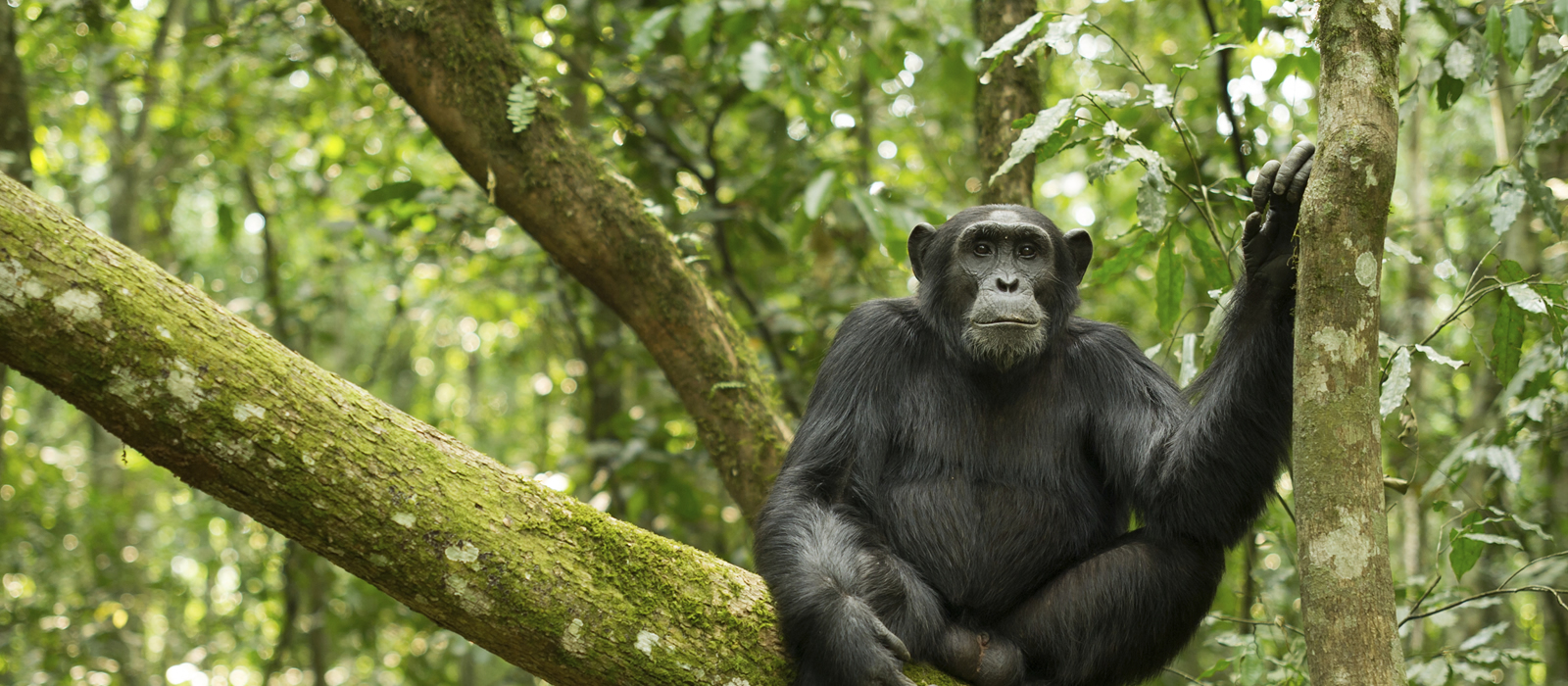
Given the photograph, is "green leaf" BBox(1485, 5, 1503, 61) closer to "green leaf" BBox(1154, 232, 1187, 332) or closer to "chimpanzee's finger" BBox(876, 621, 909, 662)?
"green leaf" BBox(1154, 232, 1187, 332)

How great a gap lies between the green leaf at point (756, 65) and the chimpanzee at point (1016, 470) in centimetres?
142

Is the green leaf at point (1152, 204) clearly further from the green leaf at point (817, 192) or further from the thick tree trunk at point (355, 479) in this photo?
the thick tree trunk at point (355, 479)

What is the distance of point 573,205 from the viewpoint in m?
5.34

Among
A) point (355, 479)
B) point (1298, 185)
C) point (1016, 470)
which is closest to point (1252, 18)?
point (1298, 185)

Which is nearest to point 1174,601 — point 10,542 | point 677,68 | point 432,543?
point 432,543

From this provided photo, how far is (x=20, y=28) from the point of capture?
1066cm

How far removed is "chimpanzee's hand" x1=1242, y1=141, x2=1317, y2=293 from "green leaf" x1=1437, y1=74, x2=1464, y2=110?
158cm

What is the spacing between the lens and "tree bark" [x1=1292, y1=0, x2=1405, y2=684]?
3.01 meters

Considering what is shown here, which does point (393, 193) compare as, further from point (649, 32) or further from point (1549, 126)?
point (1549, 126)

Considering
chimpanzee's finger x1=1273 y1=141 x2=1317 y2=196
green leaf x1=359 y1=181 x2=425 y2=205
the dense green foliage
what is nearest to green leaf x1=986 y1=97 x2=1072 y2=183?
the dense green foliage

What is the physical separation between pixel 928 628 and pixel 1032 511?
30.1 inches

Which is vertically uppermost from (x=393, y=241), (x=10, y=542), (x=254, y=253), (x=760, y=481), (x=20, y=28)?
(x=760, y=481)

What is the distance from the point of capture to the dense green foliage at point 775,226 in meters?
4.83

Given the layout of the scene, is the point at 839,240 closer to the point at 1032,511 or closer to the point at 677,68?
the point at 677,68
